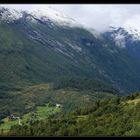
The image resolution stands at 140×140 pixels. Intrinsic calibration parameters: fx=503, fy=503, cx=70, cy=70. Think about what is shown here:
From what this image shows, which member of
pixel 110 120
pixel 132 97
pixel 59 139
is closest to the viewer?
pixel 59 139

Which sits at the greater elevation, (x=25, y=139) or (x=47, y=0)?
(x=47, y=0)

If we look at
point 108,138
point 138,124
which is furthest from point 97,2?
point 138,124

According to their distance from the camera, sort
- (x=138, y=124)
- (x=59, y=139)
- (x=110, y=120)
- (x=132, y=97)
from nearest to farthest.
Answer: (x=59, y=139), (x=138, y=124), (x=110, y=120), (x=132, y=97)

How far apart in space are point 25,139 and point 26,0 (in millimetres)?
1475

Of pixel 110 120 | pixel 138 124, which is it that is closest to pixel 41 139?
pixel 138 124

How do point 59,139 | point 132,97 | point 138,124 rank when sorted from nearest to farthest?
point 59,139 < point 138,124 < point 132,97

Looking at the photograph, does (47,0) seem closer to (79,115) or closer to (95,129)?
(95,129)

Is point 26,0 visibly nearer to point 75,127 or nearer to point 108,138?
point 108,138

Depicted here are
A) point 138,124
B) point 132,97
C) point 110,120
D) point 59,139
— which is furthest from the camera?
point 132,97

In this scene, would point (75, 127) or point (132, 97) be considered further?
point (132, 97)

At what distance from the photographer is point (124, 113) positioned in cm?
13550

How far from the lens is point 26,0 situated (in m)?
5.39

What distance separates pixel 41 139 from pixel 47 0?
4.74ft

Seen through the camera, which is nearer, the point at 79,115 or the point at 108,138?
the point at 108,138
